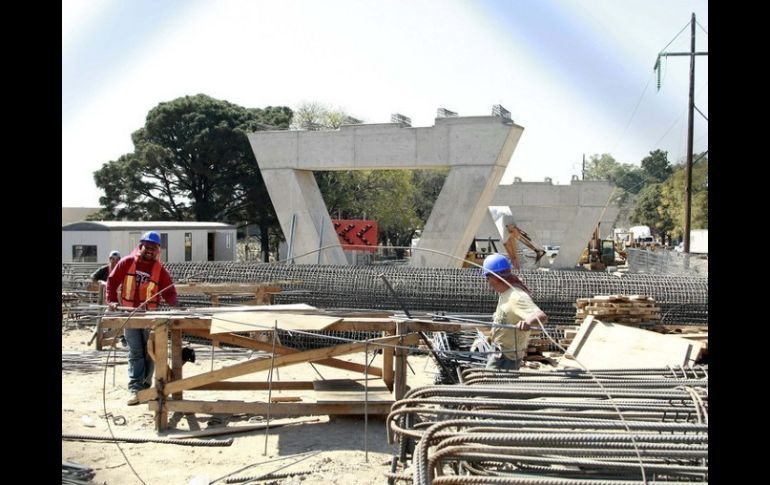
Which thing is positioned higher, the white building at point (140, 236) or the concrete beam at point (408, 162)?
the concrete beam at point (408, 162)

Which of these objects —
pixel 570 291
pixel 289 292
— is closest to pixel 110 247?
pixel 289 292

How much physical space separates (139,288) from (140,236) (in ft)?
69.3

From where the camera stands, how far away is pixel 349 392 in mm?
7457

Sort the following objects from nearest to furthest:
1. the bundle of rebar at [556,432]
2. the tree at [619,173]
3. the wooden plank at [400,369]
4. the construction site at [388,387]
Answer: the bundle of rebar at [556,432] → the construction site at [388,387] → the wooden plank at [400,369] → the tree at [619,173]

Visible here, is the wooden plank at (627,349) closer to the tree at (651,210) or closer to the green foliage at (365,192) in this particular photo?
the green foliage at (365,192)

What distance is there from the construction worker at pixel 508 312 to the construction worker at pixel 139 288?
3711 millimetres

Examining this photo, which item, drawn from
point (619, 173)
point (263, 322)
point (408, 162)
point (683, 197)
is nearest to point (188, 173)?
point (408, 162)

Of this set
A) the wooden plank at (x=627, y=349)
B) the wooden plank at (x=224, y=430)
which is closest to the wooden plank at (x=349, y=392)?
the wooden plank at (x=224, y=430)

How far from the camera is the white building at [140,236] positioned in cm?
2678

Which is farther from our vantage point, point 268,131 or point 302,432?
point 268,131

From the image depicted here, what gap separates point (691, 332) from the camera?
11086 mm

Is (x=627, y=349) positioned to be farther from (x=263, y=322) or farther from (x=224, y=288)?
(x=224, y=288)
